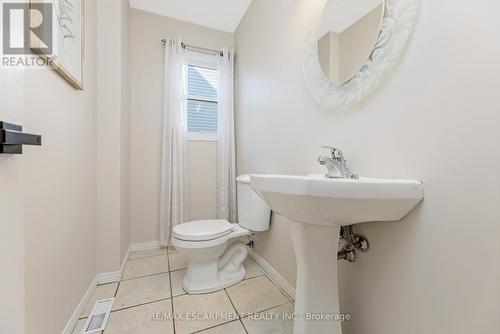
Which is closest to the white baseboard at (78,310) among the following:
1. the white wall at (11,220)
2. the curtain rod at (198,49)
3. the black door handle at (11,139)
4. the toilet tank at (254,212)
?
the white wall at (11,220)

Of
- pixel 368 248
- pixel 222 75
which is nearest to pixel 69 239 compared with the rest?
pixel 368 248

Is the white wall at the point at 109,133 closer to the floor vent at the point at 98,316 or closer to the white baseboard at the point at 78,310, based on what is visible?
the white baseboard at the point at 78,310

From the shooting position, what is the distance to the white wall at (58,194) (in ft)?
2.47

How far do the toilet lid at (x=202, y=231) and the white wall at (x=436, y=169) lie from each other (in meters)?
0.78

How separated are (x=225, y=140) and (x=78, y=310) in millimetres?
1674

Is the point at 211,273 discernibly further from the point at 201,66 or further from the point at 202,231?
the point at 201,66

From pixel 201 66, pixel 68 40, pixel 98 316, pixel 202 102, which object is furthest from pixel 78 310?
pixel 201 66

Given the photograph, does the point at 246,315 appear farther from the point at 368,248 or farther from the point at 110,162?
the point at 110,162

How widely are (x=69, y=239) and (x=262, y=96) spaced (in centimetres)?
157

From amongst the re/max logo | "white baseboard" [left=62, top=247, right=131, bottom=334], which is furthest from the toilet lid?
the re/max logo

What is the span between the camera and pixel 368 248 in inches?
34.6

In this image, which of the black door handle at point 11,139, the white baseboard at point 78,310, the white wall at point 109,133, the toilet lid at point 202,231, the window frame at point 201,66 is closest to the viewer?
the black door handle at point 11,139

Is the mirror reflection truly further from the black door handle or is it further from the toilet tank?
the black door handle

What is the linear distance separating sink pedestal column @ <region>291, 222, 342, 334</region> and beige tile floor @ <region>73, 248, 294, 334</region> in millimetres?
358
